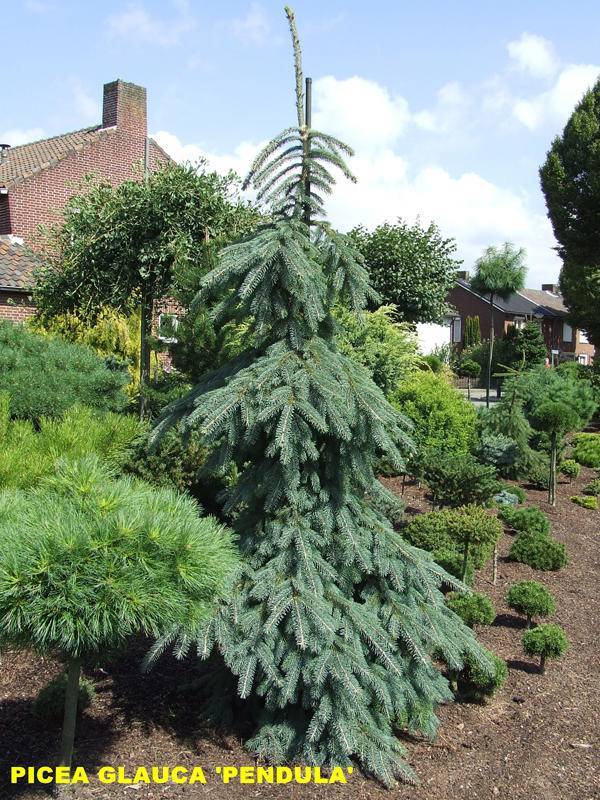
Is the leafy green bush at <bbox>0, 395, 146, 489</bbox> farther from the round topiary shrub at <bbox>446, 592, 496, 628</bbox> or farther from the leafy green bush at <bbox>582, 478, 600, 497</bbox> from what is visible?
the leafy green bush at <bbox>582, 478, 600, 497</bbox>

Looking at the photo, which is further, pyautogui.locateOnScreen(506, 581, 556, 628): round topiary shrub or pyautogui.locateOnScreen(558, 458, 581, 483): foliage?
pyautogui.locateOnScreen(558, 458, 581, 483): foliage

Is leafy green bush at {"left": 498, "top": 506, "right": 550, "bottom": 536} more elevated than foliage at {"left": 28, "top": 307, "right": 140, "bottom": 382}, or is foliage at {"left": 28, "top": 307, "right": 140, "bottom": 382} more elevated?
foliage at {"left": 28, "top": 307, "right": 140, "bottom": 382}

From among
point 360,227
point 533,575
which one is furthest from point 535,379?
point 360,227

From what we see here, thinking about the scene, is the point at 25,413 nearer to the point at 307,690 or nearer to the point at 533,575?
the point at 307,690

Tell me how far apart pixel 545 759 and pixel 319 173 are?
14.1 feet

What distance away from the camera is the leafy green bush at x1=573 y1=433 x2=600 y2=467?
14.9m

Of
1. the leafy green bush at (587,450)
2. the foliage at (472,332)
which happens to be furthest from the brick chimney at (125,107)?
the foliage at (472,332)

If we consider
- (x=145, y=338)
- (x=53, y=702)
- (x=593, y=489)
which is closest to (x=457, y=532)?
(x=53, y=702)

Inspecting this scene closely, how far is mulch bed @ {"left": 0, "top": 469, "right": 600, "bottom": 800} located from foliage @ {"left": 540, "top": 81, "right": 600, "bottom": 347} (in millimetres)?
23228

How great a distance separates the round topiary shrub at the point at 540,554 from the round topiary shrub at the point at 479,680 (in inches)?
126

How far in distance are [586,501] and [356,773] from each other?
879 centimetres

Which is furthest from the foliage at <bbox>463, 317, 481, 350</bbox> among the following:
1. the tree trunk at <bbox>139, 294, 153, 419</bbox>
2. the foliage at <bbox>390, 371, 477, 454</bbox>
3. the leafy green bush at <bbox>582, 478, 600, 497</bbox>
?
the tree trunk at <bbox>139, 294, 153, 419</bbox>

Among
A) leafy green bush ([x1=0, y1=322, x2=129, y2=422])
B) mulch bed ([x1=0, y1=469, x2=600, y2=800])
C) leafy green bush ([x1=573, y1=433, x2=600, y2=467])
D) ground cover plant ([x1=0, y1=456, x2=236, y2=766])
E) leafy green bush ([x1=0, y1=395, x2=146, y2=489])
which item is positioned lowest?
mulch bed ([x1=0, y1=469, x2=600, y2=800])

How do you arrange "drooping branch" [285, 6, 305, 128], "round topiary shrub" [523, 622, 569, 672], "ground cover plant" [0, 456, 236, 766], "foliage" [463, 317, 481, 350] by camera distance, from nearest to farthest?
"ground cover plant" [0, 456, 236, 766]
"drooping branch" [285, 6, 305, 128]
"round topiary shrub" [523, 622, 569, 672]
"foliage" [463, 317, 481, 350]
